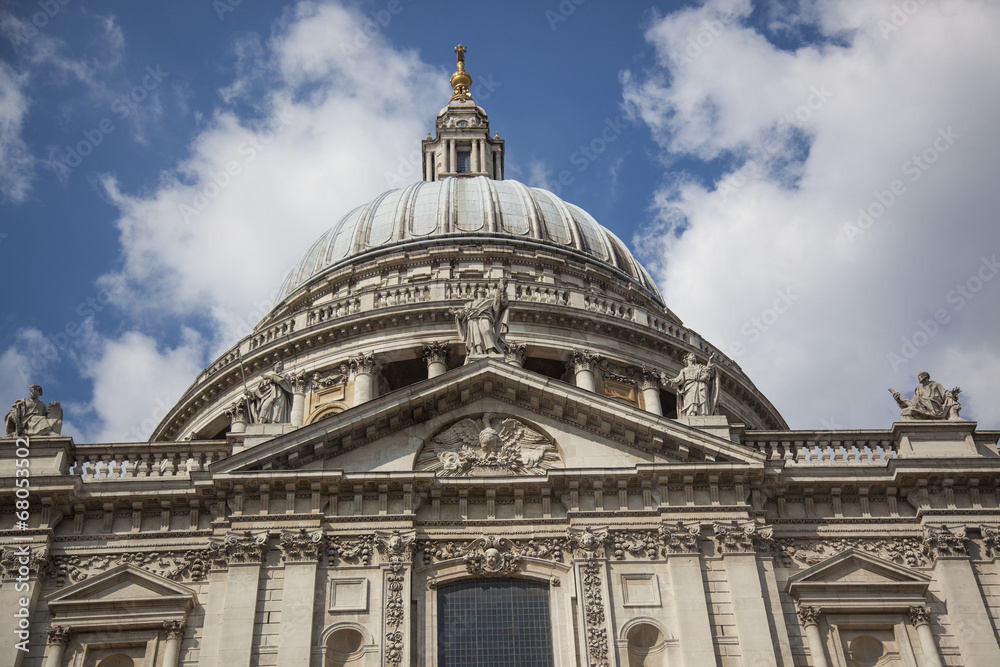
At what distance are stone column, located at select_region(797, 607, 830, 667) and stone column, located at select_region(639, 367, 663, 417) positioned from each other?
1774 centimetres

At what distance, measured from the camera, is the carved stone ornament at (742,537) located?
2711 cm

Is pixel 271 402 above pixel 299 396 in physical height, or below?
below

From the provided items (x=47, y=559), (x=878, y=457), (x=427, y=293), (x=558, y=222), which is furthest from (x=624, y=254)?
(x=47, y=559)

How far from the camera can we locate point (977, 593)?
2688 centimetres

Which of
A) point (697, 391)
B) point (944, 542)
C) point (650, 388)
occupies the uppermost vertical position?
point (650, 388)

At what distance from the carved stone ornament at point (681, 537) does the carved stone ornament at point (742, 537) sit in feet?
1.69

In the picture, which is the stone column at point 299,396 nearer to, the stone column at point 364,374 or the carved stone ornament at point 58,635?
the stone column at point 364,374

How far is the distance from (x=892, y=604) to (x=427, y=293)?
24.1 m

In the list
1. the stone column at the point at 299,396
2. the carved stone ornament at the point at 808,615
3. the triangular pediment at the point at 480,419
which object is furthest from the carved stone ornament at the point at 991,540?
the stone column at the point at 299,396

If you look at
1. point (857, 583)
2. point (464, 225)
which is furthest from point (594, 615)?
point (464, 225)

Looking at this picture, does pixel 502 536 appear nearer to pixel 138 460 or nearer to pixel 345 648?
pixel 345 648

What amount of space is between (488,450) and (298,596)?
5.82m

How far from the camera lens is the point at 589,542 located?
88.6 ft

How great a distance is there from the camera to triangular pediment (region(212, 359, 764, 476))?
28016 mm
